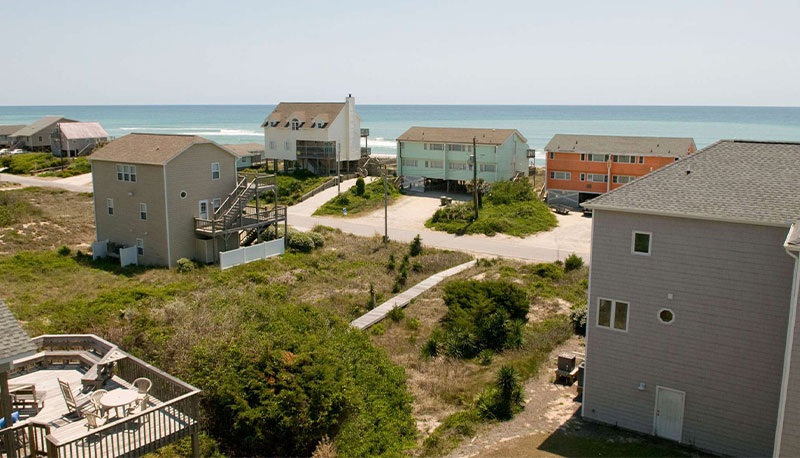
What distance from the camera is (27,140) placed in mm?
87812

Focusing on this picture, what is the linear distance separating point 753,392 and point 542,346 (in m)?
8.42

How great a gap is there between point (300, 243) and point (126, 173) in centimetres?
1109

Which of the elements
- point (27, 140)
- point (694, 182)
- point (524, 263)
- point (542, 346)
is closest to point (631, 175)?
point (524, 263)

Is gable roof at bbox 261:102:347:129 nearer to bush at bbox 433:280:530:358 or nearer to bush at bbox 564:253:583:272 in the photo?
bush at bbox 564:253:583:272

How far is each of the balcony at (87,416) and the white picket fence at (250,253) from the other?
18257 millimetres

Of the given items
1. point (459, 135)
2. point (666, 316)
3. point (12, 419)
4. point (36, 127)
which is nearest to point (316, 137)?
point (459, 135)

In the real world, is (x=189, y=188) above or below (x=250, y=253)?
above

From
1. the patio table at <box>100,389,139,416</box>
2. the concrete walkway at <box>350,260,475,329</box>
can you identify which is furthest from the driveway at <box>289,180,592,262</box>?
the patio table at <box>100,389,139,416</box>

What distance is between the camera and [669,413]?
17.7m

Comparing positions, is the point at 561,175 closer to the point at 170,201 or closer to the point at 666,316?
the point at 170,201

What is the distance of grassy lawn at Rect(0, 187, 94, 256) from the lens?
39312mm

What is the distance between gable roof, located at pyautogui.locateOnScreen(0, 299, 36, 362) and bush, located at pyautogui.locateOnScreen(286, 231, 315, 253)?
90.0 feet

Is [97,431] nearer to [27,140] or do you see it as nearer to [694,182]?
→ [694,182]

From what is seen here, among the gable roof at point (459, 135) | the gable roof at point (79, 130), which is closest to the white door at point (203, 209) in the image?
the gable roof at point (459, 135)
